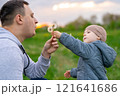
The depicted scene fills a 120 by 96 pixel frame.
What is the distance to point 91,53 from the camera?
248 cm

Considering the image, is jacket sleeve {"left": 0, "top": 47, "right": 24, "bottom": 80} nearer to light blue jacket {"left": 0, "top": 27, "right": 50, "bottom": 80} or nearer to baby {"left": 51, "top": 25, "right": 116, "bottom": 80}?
light blue jacket {"left": 0, "top": 27, "right": 50, "bottom": 80}

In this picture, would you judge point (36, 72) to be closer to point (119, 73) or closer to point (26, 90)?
point (26, 90)

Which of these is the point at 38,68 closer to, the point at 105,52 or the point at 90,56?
the point at 90,56

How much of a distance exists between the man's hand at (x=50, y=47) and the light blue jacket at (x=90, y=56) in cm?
14

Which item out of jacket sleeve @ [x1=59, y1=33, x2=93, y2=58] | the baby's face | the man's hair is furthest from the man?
the baby's face

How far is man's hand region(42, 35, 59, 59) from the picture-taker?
253cm

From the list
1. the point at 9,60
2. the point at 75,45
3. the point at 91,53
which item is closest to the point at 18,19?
the point at 9,60

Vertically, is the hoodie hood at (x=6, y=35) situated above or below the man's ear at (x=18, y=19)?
below

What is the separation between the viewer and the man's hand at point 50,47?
2531 mm

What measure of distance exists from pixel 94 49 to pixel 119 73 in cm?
249

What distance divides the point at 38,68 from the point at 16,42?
29.1 inches

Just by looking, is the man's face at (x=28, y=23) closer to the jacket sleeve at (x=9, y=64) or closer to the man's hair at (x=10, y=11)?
the man's hair at (x=10, y=11)

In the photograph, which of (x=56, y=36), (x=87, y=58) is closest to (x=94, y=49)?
(x=87, y=58)

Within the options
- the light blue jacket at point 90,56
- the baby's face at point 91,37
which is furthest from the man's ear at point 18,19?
the baby's face at point 91,37
